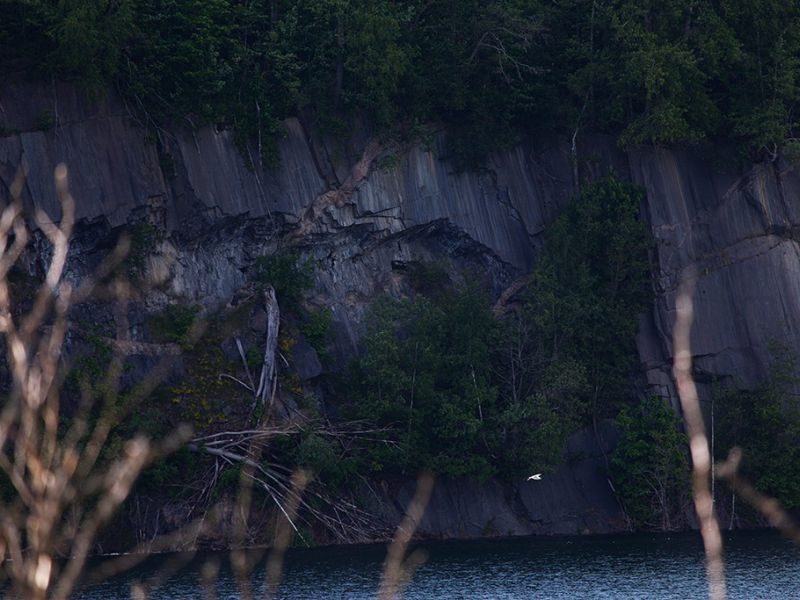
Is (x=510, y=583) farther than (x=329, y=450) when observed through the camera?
No

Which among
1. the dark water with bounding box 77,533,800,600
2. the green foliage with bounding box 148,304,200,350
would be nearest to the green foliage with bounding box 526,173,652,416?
the dark water with bounding box 77,533,800,600

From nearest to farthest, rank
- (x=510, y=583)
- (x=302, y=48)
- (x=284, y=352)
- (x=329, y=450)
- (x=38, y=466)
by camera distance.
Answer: (x=38, y=466), (x=510, y=583), (x=329, y=450), (x=284, y=352), (x=302, y=48)

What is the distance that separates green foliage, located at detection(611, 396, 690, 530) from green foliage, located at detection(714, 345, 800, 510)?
1.64 meters

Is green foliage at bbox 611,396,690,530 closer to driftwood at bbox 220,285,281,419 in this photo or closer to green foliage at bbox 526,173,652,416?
green foliage at bbox 526,173,652,416

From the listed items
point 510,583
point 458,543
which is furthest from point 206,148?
point 510,583

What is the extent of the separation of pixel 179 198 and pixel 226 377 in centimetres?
574

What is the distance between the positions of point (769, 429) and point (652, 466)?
3.99 m

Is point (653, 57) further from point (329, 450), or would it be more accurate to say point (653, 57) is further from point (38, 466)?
point (38, 466)

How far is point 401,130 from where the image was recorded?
41875 millimetres

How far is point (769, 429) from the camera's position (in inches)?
1505

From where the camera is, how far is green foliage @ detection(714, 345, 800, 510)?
1468 inches

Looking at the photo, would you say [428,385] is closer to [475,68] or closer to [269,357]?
[269,357]

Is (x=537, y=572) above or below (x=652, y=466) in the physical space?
below

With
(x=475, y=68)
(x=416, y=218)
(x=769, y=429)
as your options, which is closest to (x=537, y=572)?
(x=769, y=429)
